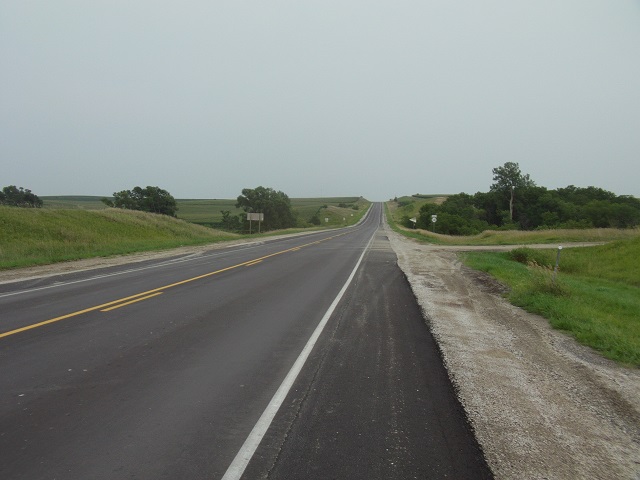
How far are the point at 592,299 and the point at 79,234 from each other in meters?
32.4

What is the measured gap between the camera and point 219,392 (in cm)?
464

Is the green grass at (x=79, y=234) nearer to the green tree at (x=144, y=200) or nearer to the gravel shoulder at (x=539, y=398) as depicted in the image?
the gravel shoulder at (x=539, y=398)

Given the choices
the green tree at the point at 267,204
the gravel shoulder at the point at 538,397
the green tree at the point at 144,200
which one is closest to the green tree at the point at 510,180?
the green tree at the point at 267,204

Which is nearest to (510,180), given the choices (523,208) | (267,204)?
(523,208)

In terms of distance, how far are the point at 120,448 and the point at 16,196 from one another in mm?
77271

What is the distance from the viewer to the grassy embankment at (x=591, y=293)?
7.12 m

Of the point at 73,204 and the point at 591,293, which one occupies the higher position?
the point at 73,204

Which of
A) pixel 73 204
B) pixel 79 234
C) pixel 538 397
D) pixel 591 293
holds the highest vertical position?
pixel 73 204

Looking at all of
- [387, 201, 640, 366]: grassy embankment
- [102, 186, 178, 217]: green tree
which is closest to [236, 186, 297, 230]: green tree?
[102, 186, 178, 217]: green tree

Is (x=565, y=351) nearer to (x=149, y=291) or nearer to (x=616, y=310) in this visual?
(x=616, y=310)

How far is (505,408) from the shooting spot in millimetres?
4348

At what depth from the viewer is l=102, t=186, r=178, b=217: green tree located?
80938 mm

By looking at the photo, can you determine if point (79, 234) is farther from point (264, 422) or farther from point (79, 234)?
point (264, 422)

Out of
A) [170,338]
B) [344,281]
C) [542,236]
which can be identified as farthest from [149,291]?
[542,236]
